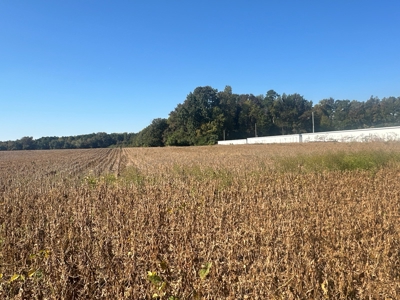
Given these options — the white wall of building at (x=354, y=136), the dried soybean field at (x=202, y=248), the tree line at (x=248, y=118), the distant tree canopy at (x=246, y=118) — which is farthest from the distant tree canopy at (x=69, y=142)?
the dried soybean field at (x=202, y=248)

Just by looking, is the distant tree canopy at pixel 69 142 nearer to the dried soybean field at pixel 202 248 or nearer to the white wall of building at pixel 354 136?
the white wall of building at pixel 354 136

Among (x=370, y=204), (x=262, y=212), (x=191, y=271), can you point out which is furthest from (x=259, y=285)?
(x=370, y=204)

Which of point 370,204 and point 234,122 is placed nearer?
point 370,204

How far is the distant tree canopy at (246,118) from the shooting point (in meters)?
86.4

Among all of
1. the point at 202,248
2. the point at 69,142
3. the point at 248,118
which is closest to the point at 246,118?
the point at 248,118

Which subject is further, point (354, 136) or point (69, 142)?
point (69, 142)

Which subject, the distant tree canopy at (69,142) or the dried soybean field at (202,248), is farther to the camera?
the distant tree canopy at (69,142)

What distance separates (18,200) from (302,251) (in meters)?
5.22

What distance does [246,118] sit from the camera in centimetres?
9888

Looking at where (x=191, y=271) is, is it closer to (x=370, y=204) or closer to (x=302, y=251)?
(x=302, y=251)

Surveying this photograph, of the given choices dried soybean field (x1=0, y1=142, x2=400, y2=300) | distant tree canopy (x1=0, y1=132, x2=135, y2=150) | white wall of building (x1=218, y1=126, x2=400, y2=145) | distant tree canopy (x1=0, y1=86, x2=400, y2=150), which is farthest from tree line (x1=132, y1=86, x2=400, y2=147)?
dried soybean field (x1=0, y1=142, x2=400, y2=300)

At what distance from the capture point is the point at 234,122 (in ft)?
326

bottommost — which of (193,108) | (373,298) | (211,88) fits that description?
(373,298)

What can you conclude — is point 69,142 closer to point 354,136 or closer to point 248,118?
point 248,118
